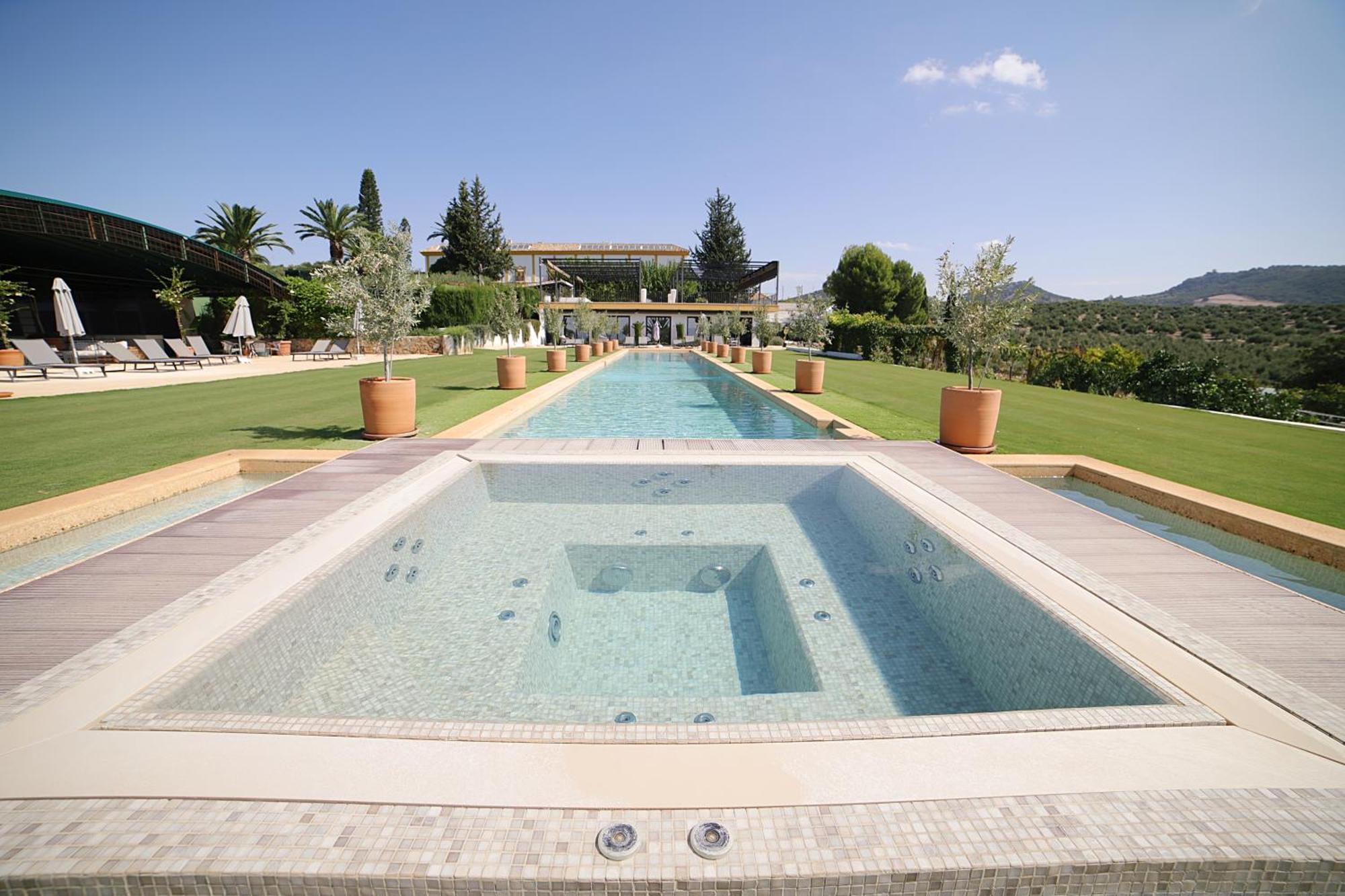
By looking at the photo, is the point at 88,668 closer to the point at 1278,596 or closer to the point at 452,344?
the point at 1278,596

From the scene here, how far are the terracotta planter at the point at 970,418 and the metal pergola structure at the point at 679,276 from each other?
3081 centimetres

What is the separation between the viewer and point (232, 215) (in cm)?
3116

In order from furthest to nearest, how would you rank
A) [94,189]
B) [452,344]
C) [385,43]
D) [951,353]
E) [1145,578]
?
[94,189] → [452,344] → [951,353] → [385,43] → [1145,578]

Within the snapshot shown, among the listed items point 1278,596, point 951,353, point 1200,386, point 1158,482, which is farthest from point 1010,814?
point 951,353

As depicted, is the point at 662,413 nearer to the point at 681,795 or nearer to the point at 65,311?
the point at 681,795


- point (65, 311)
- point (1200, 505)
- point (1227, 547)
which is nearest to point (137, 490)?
point (1227, 547)

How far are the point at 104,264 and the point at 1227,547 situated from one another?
29.9 metres

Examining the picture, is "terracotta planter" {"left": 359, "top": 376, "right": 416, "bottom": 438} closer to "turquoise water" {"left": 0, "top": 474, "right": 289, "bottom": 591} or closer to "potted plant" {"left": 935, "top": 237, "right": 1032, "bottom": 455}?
"turquoise water" {"left": 0, "top": 474, "right": 289, "bottom": 591}

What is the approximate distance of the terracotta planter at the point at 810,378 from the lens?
1207cm

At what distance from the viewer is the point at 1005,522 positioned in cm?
434

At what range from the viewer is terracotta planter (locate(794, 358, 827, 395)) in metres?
12.1

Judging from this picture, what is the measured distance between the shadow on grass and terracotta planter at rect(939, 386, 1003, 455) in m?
7.74

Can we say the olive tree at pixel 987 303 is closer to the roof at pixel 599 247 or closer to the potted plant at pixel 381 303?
the potted plant at pixel 381 303

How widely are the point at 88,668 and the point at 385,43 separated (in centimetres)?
2014
